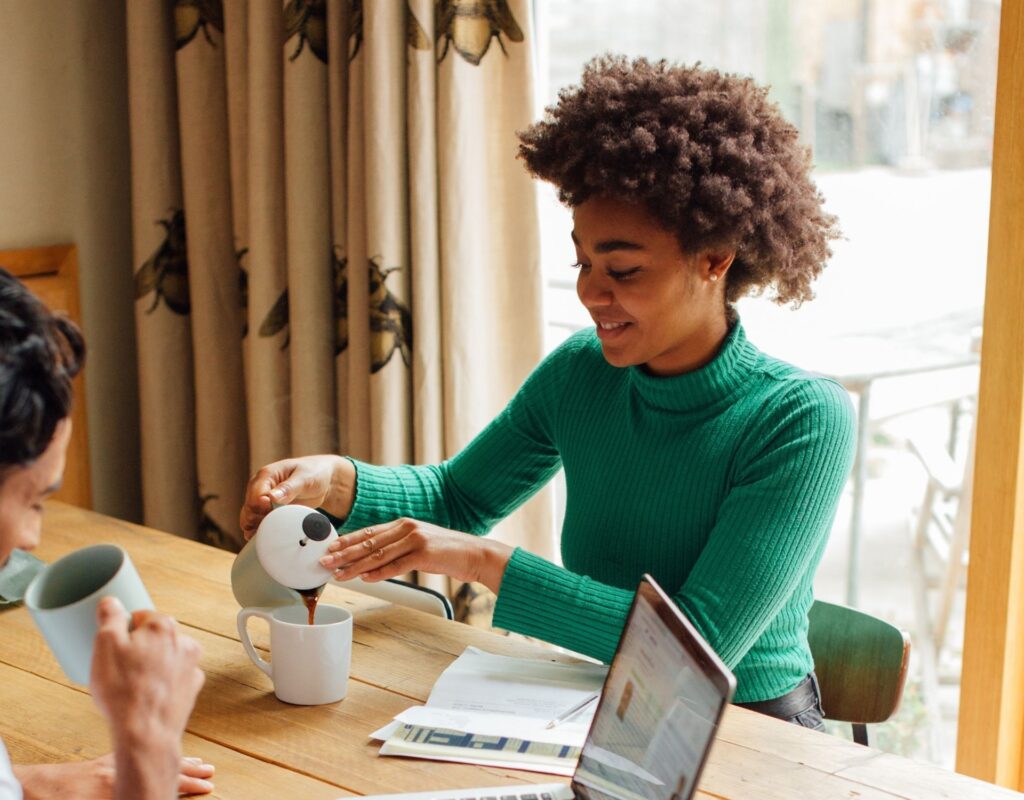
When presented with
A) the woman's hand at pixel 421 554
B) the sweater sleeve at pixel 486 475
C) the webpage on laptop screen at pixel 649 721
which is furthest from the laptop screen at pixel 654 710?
the sweater sleeve at pixel 486 475

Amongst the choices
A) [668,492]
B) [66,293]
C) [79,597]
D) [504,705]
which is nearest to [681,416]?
[668,492]

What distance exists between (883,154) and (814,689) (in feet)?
3.13

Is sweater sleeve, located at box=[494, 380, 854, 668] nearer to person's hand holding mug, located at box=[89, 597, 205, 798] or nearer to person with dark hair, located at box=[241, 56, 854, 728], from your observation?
person with dark hair, located at box=[241, 56, 854, 728]

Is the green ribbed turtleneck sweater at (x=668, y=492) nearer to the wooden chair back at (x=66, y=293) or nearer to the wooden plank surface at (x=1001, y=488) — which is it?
the wooden plank surface at (x=1001, y=488)

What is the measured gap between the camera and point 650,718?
107 centimetres

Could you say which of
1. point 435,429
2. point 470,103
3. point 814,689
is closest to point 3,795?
point 814,689

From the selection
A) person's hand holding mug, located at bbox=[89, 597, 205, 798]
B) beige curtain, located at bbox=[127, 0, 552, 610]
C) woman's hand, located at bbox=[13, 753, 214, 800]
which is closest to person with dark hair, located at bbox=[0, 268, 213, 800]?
person's hand holding mug, located at bbox=[89, 597, 205, 798]

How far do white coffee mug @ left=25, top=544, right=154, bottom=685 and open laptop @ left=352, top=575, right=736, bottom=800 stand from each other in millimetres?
302

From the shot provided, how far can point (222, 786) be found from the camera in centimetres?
119

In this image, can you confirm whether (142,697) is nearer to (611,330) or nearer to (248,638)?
(248,638)

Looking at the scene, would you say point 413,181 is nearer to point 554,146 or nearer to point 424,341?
point 424,341

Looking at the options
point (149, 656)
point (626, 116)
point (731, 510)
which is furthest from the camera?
point (626, 116)

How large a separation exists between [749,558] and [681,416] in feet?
0.84

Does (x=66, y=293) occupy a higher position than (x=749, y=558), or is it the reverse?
(x=66, y=293)
